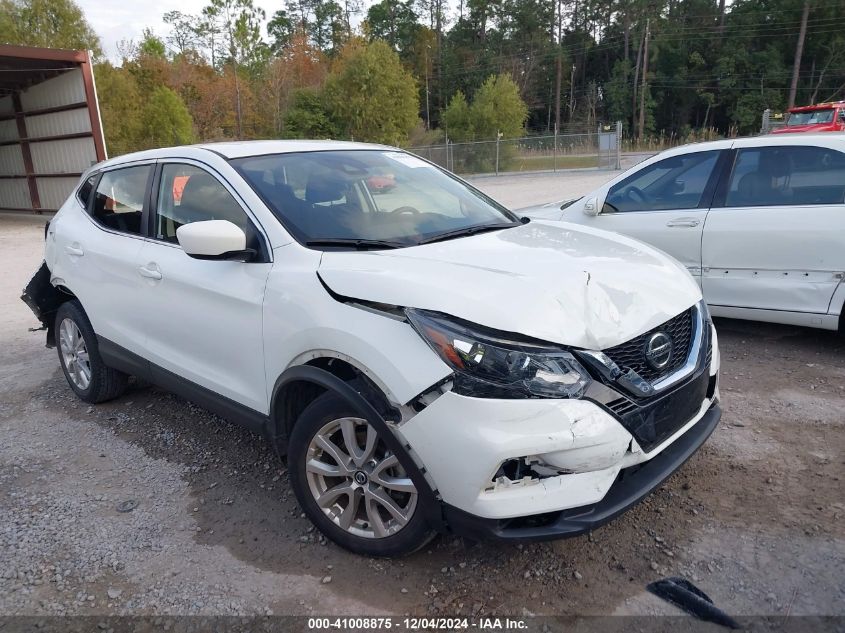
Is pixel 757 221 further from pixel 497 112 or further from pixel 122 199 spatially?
pixel 497 112

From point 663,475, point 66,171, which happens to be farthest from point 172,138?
point 663,475

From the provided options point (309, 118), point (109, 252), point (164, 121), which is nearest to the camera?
point (109, 252)

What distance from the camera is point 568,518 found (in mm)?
2244

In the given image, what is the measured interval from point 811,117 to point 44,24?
36.8 meters

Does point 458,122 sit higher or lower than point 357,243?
higher

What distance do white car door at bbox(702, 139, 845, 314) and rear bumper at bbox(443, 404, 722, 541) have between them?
297 centimetres

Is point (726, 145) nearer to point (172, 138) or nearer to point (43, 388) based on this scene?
point (43, 388)

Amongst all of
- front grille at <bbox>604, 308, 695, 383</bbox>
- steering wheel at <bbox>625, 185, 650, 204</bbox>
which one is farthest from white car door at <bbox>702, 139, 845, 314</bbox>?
front grille at <bbox>604, 308, 695, 383</bbox>

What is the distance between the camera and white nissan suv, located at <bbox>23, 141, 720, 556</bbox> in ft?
7.27

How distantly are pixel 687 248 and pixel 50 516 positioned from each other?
15.5 feet

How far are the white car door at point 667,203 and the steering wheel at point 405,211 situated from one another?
2736 millimetres

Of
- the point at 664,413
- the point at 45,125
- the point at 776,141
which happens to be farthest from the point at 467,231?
the point at 45,125

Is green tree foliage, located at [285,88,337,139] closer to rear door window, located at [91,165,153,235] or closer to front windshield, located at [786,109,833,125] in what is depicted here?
front windshield, located at [786,109,833,125]

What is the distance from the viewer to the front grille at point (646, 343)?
93.0 inches
